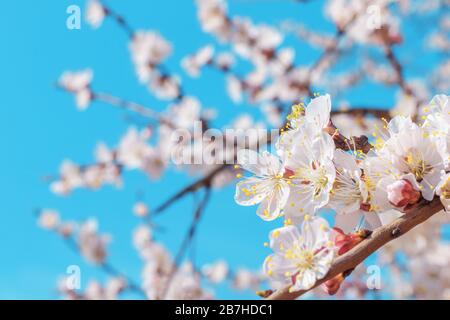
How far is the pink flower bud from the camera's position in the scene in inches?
36.1

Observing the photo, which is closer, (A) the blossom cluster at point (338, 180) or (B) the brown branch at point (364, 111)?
(A) the blossom cluster at point (338, 180)

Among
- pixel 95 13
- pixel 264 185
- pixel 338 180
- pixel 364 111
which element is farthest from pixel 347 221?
pixel 95 13

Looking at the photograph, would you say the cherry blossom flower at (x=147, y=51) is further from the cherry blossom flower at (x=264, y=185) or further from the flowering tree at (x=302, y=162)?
the cherry blossom flower at (x=264, y=185)

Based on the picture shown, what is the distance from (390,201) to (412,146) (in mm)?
135

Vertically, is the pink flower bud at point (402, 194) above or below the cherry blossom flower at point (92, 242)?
below

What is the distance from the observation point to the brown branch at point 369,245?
2.82 ft

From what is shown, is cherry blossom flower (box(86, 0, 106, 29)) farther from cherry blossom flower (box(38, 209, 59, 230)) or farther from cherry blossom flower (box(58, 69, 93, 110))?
cherry blossom flower (box(38, 209, 59, 230))

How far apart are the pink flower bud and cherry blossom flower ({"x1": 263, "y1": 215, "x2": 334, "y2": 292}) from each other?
0.12 metres

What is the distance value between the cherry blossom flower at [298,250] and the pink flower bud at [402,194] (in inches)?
4.9

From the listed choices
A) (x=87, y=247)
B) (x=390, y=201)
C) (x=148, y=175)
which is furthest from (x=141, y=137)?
(x=390, y=201)

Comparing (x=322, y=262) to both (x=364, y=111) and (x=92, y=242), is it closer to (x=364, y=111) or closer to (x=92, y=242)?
(x=364, y=111)

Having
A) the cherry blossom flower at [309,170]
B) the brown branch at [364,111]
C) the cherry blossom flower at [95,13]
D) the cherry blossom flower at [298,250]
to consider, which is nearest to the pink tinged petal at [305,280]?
the cherry blossom flower at [298,250]

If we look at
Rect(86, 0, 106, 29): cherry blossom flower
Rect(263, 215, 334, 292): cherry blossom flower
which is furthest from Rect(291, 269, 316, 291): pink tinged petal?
Rect(86, 0, 106, 29): cherry blossom flower

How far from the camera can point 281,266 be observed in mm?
986
